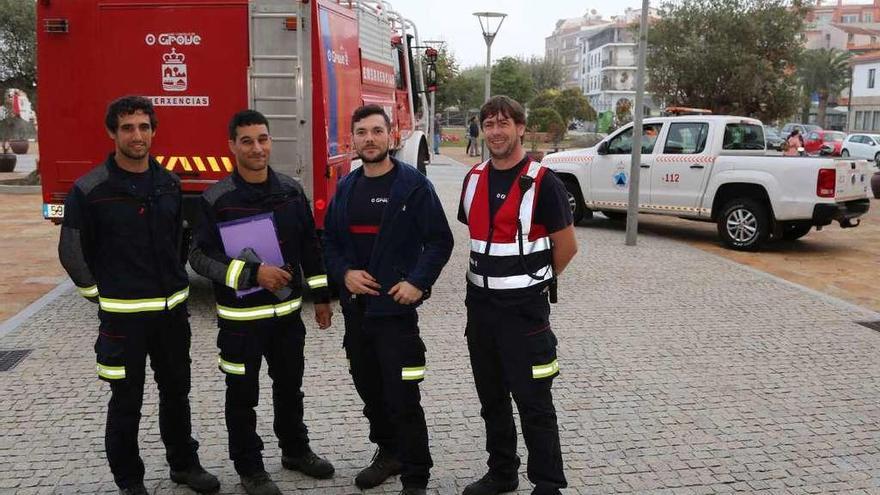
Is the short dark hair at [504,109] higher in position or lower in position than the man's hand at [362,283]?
higher

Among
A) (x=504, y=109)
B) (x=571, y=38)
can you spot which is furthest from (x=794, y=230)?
(x=571, y=38)

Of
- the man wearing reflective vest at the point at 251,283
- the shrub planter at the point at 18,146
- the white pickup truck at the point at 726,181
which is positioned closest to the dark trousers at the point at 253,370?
the man wearing reflective vest at the point at 251,283

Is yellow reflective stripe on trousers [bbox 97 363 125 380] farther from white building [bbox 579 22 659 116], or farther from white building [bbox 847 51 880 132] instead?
white building [bbox 579 22 659 116]

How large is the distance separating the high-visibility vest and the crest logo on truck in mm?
4239

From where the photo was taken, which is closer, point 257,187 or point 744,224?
point 257,187

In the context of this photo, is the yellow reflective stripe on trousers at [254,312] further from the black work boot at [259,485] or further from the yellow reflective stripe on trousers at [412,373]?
the black work boot at [259,485]

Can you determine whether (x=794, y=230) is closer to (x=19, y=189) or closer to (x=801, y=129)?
(x=19, y=189)

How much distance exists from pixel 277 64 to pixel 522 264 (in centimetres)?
416

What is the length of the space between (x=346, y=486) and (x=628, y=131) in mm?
9763

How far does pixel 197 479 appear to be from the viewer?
12.5ft

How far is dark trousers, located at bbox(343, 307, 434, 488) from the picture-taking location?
367cm

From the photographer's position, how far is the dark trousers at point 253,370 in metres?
3.72

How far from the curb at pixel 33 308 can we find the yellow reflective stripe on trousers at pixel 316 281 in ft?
13.3

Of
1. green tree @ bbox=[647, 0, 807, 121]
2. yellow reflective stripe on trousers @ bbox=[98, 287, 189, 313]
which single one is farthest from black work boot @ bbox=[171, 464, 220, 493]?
green tree @ bbox=[647, 0, 807, 121]
